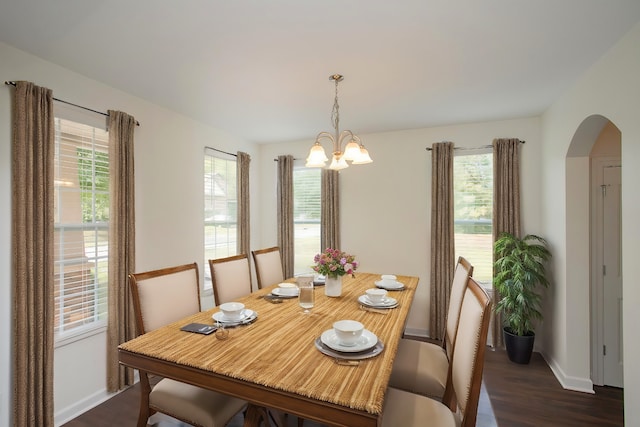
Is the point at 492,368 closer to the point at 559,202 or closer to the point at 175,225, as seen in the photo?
the point at 559,202

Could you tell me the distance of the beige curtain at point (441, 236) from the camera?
11.8 feet

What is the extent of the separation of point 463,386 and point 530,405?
1.65 metres

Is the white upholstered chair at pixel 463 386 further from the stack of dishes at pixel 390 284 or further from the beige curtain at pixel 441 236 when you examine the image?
the beige curtain at pixel 441 236

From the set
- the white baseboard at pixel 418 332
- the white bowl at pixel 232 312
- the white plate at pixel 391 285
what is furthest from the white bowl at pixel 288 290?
the white baseboard at pixel 418 332

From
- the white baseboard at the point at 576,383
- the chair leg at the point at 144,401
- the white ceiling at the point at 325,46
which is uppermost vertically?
the white ceiling at the point at 325,46

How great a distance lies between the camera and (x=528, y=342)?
2.99 meters

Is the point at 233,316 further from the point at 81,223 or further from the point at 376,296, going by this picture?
the point at 81,223

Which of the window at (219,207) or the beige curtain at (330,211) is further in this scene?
the beige curtain at (330,211)

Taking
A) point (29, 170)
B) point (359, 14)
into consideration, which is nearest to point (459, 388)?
point (359, 14)

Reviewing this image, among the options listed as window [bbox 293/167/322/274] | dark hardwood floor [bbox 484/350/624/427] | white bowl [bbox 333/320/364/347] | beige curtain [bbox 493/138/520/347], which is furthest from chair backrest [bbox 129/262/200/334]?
beige curtain [bbox 493/138/520/347]

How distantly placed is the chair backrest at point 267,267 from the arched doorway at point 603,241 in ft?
9.10

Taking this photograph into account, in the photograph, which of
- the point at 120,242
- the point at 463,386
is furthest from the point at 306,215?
the point at 463,386

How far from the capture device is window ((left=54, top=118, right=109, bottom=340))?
88.0 inches

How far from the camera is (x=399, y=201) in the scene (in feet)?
12.7
